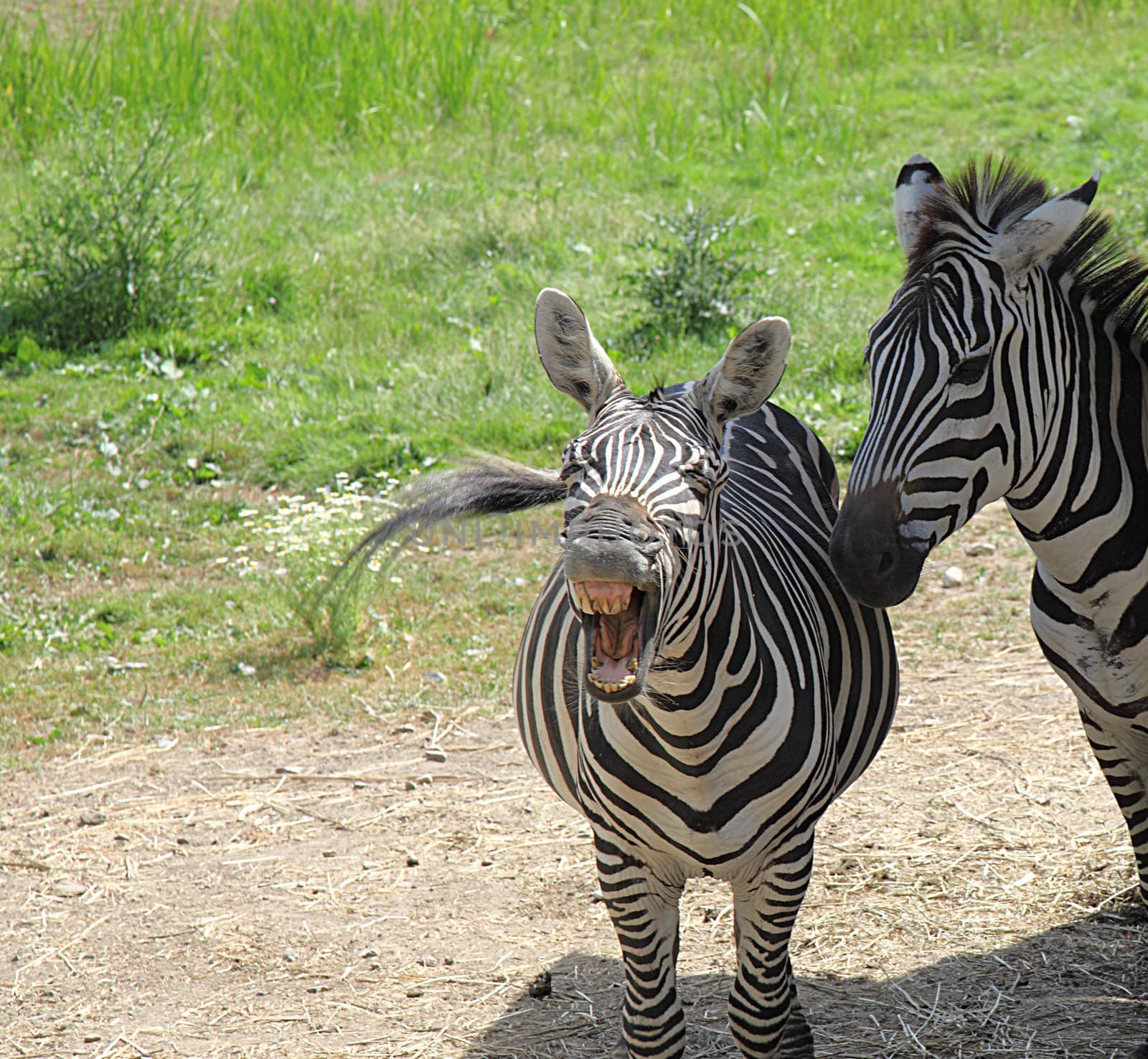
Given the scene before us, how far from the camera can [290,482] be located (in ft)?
26.2

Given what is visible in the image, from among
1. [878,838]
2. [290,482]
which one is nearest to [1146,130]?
[290,482]

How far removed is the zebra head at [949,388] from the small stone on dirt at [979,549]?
166 inches

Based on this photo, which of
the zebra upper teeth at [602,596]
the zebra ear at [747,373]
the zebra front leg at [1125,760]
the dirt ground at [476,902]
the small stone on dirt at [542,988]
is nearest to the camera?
the zebra upper teeth at [602,596]

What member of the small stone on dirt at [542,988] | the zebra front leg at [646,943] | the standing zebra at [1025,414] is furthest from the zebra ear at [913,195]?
the small stone on dirt at [542,988]

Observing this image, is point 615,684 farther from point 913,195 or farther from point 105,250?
point 105,250

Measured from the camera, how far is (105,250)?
30.7 feet

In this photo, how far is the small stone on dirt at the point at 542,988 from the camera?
396cm

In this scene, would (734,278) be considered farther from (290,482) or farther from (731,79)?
(731,79)

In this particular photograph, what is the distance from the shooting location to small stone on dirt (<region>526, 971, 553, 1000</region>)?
3.96 m

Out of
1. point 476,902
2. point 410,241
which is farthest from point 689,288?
point 476,902

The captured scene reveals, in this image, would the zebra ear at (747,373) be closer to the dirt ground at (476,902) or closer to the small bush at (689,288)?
the dirt ground at (476,902)

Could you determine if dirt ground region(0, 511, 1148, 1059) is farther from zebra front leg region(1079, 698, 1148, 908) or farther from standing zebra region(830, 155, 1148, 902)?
standing zebra region(830, 155, 1148, 902)

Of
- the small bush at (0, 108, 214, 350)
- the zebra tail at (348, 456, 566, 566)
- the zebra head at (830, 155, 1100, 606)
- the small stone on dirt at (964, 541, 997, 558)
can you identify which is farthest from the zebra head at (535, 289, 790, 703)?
the small bush at (0, 108, 214, 350)

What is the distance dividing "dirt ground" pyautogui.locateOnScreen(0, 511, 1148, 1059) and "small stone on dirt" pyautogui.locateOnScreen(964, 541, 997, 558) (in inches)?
49.4
